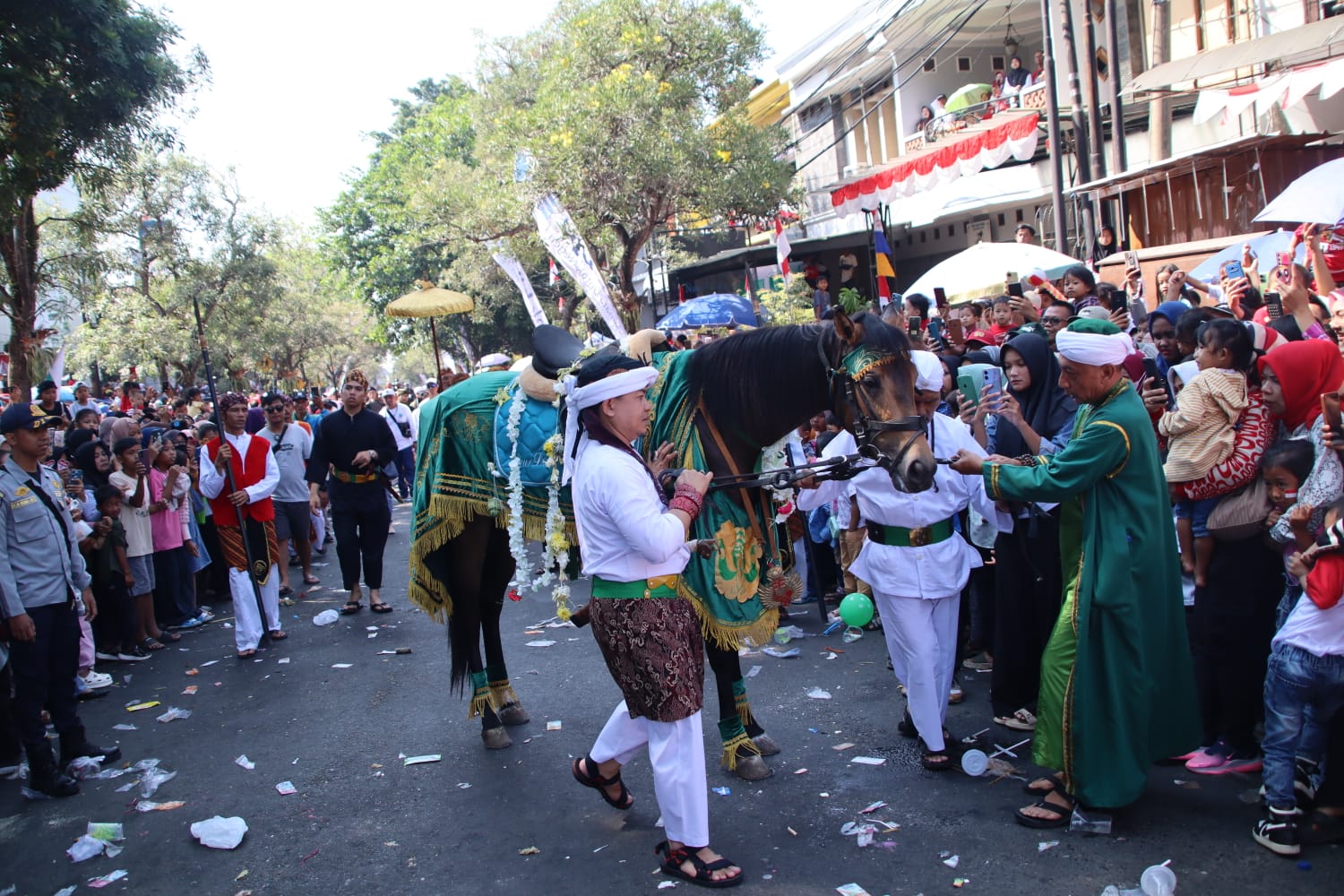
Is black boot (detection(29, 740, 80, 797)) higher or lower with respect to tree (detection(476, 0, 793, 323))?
lower

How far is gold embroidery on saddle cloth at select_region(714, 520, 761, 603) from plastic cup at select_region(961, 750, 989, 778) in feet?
4.10

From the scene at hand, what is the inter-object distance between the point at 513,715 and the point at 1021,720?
2.78m

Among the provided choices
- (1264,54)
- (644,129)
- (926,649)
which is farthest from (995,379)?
(644,129)

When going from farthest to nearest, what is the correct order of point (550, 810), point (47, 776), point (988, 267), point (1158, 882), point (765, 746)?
point (988, 267), point (47, 776), point (765, 746), point (550, 810), point (1158, 882)

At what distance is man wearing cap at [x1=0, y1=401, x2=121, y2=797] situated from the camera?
215 inches

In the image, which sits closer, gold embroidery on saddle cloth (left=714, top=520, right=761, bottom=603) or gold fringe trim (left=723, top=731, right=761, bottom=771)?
gold embroidery on saddle cloth (left=714, top=520, right=761, bottom=603)

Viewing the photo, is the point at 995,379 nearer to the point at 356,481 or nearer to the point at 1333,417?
the point at 1333,417

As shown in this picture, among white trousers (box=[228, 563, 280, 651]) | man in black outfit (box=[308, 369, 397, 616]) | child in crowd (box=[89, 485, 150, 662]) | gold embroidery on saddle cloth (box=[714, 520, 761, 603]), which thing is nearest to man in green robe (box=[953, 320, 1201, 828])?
gold embroidery on saddle cloth (box=[714, 520, 761, 603])

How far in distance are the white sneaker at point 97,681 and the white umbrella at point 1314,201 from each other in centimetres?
918

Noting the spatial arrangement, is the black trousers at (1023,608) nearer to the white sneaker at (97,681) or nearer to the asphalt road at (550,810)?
the asphalt road at (550,810)

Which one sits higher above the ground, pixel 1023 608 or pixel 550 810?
pixel 1023 608

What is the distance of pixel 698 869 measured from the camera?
393 centimetres

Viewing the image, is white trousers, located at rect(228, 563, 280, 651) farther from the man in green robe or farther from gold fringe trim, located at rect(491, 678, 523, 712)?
the man in green robe

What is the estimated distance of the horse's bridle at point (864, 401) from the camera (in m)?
4.15
